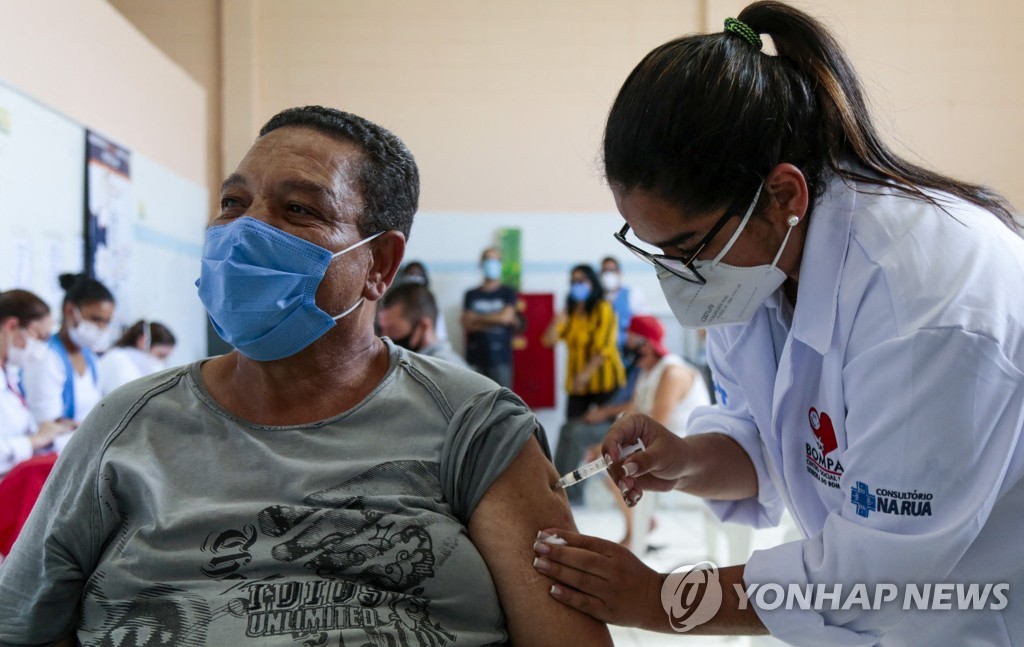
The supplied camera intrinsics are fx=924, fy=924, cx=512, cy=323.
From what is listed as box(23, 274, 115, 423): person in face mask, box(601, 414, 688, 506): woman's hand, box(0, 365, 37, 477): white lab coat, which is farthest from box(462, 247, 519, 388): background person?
box(601, 414, 688, 506): woman's hand

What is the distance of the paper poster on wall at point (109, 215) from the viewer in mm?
4262

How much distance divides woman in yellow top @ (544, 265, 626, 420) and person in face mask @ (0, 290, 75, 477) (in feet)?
11.5

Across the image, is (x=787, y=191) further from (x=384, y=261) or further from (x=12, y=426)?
(x=12, y=426)

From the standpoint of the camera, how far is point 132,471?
1216 millimetres

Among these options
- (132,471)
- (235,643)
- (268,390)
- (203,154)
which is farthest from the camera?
(203,154)

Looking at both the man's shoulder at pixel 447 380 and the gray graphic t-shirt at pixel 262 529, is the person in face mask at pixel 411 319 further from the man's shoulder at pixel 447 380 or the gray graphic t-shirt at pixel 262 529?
the gray graphic t-shirt at pixel 262 529

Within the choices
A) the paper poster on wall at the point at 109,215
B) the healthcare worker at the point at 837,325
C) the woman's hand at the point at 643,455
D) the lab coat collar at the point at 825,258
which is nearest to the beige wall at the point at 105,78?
the paper poster on wall at the point at 109,215

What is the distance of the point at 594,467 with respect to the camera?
1.39m

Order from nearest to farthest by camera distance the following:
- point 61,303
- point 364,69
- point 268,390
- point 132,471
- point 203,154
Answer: point 132,471
point 268,390
point 61,303
point 203,154
point 364,69

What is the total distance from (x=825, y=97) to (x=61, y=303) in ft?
11.8

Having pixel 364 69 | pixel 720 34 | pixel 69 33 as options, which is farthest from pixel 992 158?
pixel 720 34

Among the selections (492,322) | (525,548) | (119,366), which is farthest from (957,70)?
(525,548)

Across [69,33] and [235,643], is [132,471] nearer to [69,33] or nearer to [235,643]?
[235,643]

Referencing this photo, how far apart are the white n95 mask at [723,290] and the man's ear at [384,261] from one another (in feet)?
1.38
